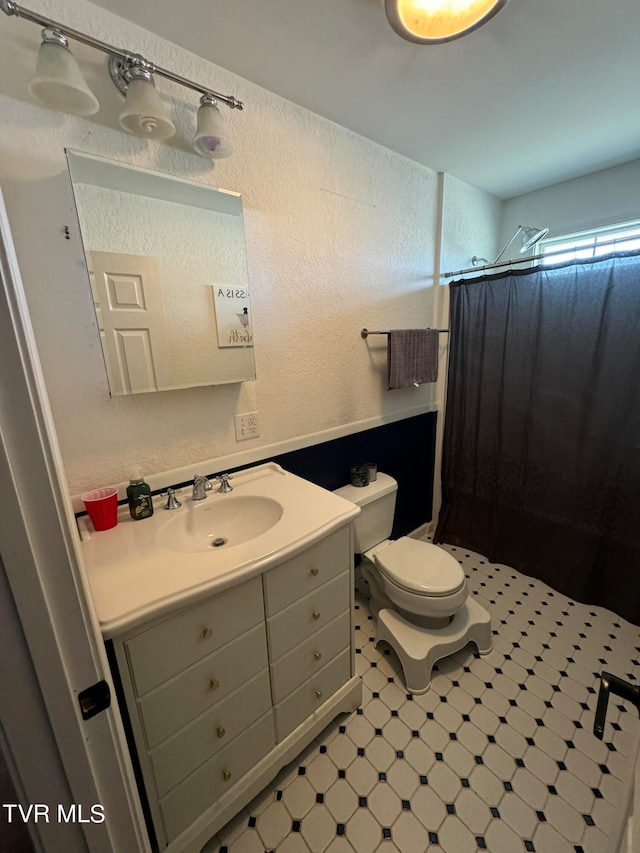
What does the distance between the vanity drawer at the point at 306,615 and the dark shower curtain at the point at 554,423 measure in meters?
→ 1.36

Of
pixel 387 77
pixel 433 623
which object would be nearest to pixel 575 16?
pixel 387 77

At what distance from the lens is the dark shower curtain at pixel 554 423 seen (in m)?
1.61

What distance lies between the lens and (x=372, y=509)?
66.4 inches

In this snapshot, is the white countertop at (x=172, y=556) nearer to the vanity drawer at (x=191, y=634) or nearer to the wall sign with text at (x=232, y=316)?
the vanity drawer at (x=191, y=634)

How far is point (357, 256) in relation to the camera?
1634 mm

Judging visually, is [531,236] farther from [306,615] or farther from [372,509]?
[306,615]

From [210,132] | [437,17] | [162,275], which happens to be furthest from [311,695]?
[437,17]

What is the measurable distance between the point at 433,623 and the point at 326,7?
85.4 inches

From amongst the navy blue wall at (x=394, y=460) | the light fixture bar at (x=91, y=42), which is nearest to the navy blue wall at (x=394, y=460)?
the navy blue wall at (x=394, y=460)

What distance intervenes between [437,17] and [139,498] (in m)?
1.60

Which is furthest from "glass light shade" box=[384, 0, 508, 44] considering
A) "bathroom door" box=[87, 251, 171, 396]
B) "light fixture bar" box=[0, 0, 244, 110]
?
"bathroom door" box=[87, 251, 171, 396]

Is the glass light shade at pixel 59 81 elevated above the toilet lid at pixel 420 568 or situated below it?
above

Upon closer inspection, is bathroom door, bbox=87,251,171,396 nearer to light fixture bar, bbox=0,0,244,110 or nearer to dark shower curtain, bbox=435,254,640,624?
light fixture bar, bbox=0,0,244,110

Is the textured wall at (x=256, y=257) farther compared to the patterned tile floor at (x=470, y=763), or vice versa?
the patterned tile floor at (x=470, y=763)
